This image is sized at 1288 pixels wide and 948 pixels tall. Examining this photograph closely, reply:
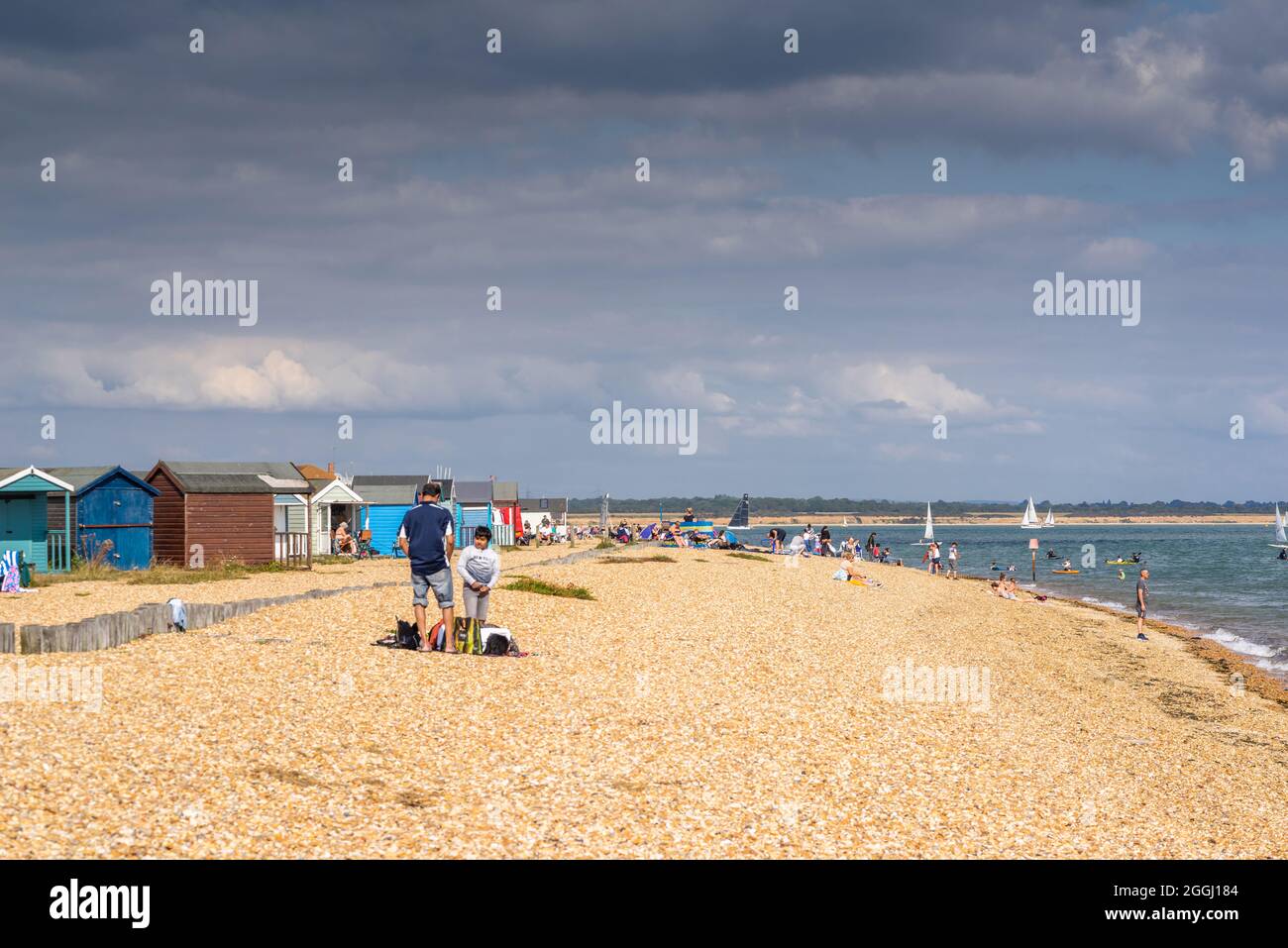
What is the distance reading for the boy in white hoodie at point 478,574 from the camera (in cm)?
1753

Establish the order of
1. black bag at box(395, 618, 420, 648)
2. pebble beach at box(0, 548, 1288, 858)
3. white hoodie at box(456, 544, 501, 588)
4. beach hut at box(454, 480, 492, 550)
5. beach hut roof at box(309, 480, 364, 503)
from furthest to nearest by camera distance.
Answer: beach hut at box(454, 480, 492, 550), beach hut roof at box(309, 480, 364, 503), white hoodie at box(456, 544, 501, 588), black bag at box(395, 618, 420, 648), pebble beach at box(0, 548, 1288, 858)

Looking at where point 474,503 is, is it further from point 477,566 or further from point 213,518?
point 477,566

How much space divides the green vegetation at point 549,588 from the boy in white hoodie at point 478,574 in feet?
28.5

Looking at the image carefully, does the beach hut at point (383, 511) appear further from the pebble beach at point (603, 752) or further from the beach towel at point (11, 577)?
the pebble beach at point (603, 752)

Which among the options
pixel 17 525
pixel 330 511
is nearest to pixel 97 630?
pixel 17 525

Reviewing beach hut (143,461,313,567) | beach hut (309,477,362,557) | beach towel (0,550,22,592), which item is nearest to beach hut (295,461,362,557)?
beach hut (309,477,362,557)

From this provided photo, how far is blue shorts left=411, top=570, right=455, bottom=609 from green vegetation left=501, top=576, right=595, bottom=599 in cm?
957

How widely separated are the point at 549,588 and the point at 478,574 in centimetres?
997

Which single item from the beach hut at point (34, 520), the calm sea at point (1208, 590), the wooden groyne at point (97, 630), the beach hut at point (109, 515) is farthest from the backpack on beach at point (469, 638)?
the beach hut at point (109, 515)

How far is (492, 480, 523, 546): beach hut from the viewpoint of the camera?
71750 mm

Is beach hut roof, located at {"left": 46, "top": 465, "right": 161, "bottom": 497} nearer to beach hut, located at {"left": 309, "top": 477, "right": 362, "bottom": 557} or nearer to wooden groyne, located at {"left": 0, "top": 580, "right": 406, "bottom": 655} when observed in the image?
beach hut, located at {"left": 309, "top": 477, "right": 362, "bottom": 557}
